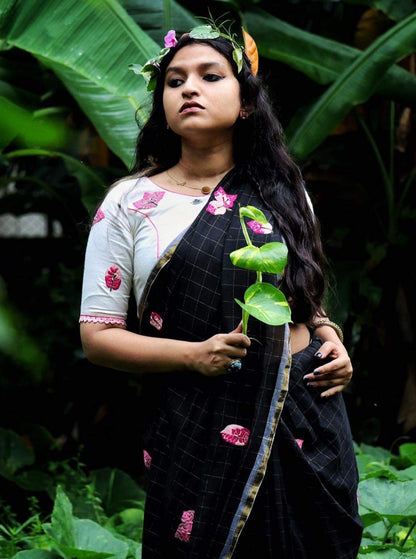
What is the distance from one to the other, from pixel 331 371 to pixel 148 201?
0.53 metres

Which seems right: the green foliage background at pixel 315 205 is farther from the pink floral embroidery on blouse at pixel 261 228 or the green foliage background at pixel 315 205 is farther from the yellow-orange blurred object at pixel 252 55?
the pink floral embroidery on blouse at pixel 261 228

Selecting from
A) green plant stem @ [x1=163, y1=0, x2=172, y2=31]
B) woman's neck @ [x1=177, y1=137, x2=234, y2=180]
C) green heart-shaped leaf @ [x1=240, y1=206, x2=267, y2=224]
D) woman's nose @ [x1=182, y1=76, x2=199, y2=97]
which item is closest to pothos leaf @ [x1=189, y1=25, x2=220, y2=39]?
woman's nose @ [x1=182, y1=76, x2=199, y2=97]

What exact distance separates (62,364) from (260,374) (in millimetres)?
2745

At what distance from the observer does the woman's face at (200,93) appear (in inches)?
65.9

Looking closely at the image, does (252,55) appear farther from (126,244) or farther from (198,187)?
(126,244)

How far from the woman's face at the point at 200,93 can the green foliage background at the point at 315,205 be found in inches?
68.4

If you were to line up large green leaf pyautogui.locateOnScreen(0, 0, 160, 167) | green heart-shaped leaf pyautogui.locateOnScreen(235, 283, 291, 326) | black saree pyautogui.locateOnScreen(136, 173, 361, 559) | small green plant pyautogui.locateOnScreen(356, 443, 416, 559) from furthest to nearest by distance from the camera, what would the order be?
large green leaf pyautogui.locateOnScreen(0, 0, 160, 167) → small green plant pyautogui.locateOnScreen(356, 443, 416, 559) → black saree pyautogui.locateOnScreen(136, 173, 361, 559) → green heart-shaped leaf pyautogui.locateOnScreen(235, 283, 291, 326)

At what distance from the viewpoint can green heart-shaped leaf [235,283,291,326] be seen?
141cm

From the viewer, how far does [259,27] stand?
3814 millimetres

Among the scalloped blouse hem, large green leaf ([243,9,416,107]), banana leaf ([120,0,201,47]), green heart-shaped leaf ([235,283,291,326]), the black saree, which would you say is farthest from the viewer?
large green leaf ([243,9,416,107])

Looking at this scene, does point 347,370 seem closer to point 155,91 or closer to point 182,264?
point 182,264

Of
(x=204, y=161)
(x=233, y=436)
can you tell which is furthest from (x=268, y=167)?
(x=233, y=436)

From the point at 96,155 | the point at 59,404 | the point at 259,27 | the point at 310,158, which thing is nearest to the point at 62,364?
the point at 59,404

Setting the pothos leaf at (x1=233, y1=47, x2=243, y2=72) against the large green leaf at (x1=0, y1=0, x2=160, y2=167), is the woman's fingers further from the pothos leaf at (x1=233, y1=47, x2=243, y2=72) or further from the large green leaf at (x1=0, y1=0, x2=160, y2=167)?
the large green leaf at (x1=0, y1=0, x2=160, y2=167)
